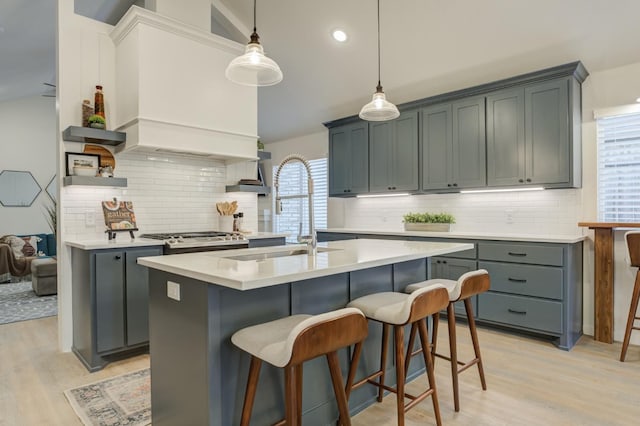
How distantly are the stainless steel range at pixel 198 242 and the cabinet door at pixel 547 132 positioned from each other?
292 cm

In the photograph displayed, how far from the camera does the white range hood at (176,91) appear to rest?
3400mm

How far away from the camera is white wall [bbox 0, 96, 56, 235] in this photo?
7.55 meters

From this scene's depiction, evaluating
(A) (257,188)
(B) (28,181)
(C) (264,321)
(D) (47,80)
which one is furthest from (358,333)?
(B) (28,181)

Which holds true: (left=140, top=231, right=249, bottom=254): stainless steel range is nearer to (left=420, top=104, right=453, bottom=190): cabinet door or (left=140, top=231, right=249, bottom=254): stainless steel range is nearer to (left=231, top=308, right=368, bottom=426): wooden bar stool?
(left=231, top=308, right=368, bottom=426): wooden bar stool

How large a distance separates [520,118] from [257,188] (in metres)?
2.88

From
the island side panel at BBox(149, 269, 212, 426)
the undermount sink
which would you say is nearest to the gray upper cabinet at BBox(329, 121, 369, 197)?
the undermount sink

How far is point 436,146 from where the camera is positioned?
4449 mm

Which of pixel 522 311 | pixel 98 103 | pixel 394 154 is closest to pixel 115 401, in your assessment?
pixel 98 103

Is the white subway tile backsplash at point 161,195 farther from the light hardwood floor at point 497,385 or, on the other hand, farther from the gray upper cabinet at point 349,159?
the gray upper cabinet at point 349,159

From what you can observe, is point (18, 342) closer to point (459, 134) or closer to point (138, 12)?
point (138, 12)

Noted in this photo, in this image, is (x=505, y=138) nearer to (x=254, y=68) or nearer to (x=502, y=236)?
(x=502, y=236)

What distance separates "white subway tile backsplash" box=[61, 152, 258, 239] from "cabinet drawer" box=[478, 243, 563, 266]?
8.86ft

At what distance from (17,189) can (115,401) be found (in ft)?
23.4

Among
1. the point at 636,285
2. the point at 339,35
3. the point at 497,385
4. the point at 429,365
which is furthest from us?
the point at 339,35
